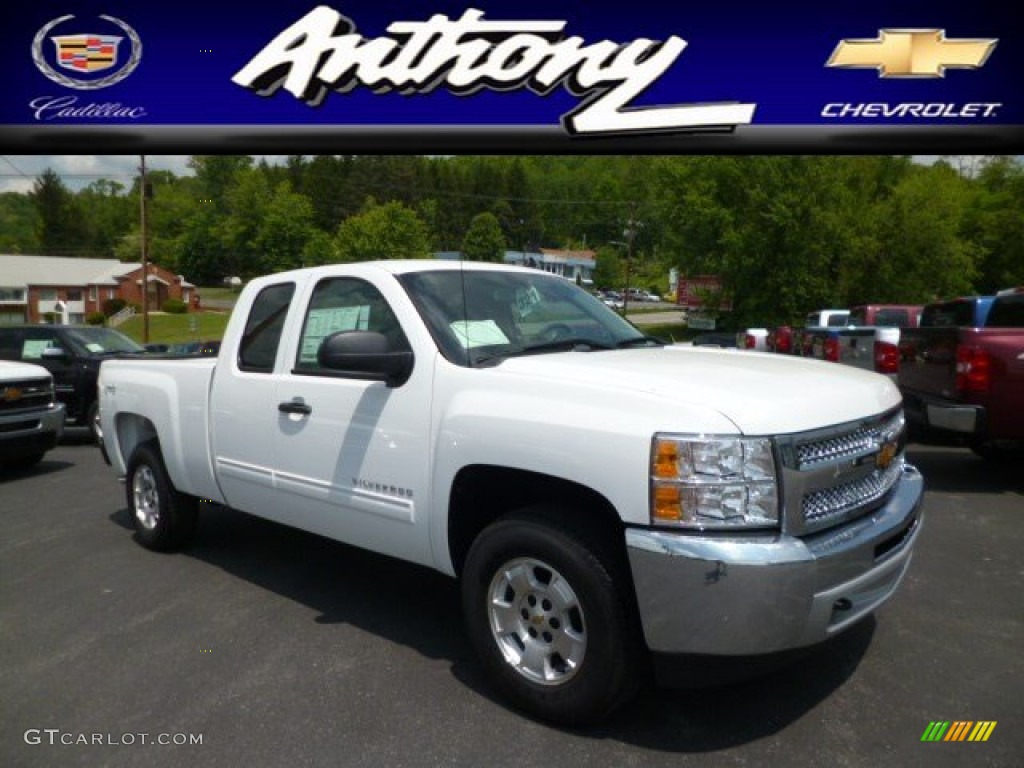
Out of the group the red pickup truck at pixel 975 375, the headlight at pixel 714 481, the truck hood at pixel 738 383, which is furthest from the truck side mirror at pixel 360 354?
the red pickup truck at pixel 975 375

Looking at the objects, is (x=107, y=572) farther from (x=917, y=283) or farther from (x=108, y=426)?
(x=917, y=283)

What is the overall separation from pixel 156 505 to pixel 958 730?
16.1ft

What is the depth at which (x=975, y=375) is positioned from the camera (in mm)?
6602

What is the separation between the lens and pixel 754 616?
2576 mm

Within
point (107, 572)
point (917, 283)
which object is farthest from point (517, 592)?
point (917, 283)

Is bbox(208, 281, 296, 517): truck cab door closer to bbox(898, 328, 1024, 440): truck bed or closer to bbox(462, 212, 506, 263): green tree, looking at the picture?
bbox(462, 212, 506, 263): green tree

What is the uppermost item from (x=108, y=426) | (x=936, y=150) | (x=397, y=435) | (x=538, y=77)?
(x=538, y=77)

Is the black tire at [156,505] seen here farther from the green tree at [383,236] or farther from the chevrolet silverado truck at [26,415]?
the chevrolet silverado truck at [26,415]

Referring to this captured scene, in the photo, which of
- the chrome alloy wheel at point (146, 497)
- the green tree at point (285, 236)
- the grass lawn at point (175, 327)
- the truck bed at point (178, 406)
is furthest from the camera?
the grass lawn at point (175, 327)

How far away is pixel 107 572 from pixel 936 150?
43.2ft

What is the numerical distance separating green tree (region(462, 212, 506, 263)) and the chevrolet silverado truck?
686 cm

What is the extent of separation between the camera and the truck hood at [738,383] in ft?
9.00

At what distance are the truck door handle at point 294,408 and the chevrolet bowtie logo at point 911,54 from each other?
1228cm

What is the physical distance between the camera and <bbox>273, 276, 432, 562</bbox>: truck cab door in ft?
11.5
